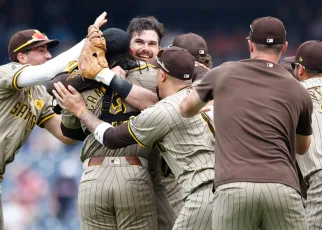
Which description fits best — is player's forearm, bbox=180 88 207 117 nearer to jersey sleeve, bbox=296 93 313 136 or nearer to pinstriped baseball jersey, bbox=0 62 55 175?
jersey sleeve, bbox=296 93 313 136

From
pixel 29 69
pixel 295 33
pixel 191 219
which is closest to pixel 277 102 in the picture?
→ pixel 191 219

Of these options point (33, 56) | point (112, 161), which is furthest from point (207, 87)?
point (33, 56)

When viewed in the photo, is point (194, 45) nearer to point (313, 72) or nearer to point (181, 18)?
point (313, 72)

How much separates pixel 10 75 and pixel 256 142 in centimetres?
280

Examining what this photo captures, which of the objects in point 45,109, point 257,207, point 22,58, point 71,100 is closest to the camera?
point 257,207

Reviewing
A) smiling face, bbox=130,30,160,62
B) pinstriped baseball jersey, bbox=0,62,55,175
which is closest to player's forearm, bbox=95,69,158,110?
pinstriped baseball jersey, bbox=0,62,55,175

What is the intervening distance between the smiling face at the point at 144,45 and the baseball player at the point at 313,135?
1.43 metres

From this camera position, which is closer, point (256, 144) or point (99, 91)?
point (256, 144)

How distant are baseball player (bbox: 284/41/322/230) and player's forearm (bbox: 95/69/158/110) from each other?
1.63m

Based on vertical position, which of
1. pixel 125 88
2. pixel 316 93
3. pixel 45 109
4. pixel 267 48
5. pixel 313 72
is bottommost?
pixel 45 109

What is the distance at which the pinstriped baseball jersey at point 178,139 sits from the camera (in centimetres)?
570

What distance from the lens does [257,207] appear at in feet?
16.5

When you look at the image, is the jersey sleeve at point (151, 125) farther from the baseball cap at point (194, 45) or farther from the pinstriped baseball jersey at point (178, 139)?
the baseball cap at point (194, 45)

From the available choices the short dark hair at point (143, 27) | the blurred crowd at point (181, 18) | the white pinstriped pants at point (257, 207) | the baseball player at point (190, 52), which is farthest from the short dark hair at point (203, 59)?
the blurred crowd at point (181, 18)
